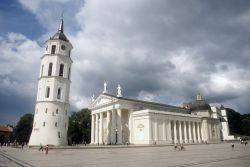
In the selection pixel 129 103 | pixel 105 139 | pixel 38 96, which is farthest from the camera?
pixel 105 139

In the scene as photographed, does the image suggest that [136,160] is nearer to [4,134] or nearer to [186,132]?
[186,132]

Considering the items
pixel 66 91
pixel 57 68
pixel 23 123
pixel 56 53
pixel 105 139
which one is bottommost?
pixel 105 139

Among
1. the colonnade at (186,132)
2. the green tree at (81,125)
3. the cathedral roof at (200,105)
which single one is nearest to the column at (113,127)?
the colonnade at (186,132)

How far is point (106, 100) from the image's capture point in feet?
200

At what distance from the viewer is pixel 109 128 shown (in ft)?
193

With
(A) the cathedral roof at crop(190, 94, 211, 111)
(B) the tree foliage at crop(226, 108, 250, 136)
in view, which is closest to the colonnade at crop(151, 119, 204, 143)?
(A) the cathedral roof at crop(190, 94, 211, 111)

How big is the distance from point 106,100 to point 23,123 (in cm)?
3185

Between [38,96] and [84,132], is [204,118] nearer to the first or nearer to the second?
[84,132]

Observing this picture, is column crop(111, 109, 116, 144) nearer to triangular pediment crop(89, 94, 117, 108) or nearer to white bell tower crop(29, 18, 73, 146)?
triangular pediment crop(89, 94, 117, 108)

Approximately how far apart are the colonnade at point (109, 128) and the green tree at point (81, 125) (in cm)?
578

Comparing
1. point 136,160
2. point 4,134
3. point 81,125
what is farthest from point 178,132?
point 4,134

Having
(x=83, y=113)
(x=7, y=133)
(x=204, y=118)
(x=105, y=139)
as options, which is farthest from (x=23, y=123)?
(x=204, y=118)

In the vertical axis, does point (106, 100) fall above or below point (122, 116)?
above

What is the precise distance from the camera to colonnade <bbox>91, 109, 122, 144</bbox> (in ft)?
181
